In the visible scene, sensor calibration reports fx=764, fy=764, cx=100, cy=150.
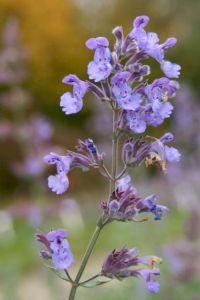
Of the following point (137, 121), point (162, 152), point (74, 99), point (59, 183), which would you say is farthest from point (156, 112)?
point (59, 183)

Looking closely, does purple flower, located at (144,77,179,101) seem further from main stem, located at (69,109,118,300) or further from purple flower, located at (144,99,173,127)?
main stem, located at (69,109,118,300)

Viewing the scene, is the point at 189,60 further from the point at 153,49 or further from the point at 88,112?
the point at 153,49

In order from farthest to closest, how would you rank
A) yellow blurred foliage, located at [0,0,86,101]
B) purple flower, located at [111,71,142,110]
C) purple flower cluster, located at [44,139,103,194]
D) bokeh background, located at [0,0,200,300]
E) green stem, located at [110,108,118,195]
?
yellow blurred foliage, located at [0,0,86,101], bokeh background, located at [0,0,200,300], purple flower cluster, located at [44,139,103,194], green stem, located at [110,108,118,195], purple flower, located at [111,71,142,110]

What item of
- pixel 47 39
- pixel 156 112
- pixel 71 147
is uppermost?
pixel 47 39

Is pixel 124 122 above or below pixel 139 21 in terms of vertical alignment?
below

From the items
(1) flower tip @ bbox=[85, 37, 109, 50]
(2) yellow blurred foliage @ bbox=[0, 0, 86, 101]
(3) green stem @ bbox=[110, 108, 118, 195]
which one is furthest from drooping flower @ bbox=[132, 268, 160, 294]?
(2) yellow blurred foliage @ bbox=[0, 0, 86, 101]

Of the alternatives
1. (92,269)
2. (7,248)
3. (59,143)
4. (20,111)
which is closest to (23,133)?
(20,111)

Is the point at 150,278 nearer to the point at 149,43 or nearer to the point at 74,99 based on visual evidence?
the point at 74,99
